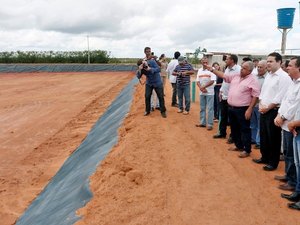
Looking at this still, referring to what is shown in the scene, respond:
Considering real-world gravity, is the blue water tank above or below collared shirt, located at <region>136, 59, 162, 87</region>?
above

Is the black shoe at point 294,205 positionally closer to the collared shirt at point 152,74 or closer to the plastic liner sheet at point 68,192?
the plastic liner sheet at point 68,192

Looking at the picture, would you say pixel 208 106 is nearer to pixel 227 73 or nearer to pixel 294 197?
pixel 227 73

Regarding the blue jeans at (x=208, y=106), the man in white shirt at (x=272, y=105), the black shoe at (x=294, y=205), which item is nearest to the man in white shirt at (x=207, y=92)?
the blue jeans at (x=208, y=106)

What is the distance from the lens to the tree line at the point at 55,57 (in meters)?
50.2

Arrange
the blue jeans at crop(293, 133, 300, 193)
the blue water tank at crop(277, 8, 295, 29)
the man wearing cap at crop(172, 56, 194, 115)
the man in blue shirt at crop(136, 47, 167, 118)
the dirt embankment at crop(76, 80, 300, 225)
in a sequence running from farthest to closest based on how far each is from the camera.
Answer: the blue water tank at crop(277, 8, 295, 29)
the man wearing cap at crop(172, 56, 194, 115)
the man in blue shirt at crop(136, 47, 167, 118)
the blue jeans at crop(293, 133, 300, 193)
the dirt embankment at crop(76, 80, 300, 225)

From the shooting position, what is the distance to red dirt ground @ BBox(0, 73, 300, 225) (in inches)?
167

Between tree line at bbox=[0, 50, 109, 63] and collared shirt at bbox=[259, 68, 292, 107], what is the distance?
154 ft

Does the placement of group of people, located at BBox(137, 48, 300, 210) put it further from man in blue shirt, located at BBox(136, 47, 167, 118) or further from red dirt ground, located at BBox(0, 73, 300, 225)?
man in blue shirt, located at BBox(136, 47, 167, 118)

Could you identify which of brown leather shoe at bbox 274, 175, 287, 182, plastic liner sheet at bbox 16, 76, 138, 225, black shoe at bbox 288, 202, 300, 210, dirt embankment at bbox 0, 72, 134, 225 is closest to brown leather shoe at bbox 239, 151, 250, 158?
brown leather shoe at bbox 274, 175, 287, 182

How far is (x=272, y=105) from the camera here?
5352mm

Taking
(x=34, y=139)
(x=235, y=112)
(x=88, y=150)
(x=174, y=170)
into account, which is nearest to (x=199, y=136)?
(x=235, y=112)

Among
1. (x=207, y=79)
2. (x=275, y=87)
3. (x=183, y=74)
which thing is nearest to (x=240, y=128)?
(x=275, y=87)

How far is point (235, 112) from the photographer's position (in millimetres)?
6281

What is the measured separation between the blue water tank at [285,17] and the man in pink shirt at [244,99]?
1220 cm
